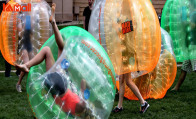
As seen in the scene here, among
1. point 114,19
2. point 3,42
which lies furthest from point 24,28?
point 114,19

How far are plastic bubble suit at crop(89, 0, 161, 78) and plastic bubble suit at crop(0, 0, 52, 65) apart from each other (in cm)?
164

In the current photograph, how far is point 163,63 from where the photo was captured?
627 centimetres

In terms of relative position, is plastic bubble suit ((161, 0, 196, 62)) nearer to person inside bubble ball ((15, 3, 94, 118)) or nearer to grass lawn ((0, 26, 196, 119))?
grass lawn ((0, 26, 196, 119))

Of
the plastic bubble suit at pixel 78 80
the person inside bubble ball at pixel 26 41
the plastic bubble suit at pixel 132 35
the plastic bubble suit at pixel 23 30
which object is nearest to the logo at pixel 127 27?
the plastic bubble suit at pixel 132 35

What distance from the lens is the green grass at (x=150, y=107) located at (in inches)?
202

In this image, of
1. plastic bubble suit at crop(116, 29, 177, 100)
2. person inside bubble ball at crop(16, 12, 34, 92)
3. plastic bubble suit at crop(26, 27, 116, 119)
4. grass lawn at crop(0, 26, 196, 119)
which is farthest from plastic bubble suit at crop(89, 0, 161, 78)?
person inside bubble ball at crop(16, 12, 34, 92)

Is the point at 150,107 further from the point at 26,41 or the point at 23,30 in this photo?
the point at 23,30

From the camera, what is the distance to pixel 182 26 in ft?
21.0

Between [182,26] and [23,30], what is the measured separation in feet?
9.73

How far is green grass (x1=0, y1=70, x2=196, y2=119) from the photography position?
513 centimetres

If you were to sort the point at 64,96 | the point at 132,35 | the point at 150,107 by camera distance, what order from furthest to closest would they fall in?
the point at 150,107 < the point at 132,35 < the point at 64,96

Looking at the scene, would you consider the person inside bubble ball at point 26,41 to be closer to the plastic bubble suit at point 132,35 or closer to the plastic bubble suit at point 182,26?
the plastic bubble suit at point 132,35

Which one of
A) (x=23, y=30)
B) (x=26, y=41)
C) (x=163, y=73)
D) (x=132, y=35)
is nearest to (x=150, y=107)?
(x=163, y=73)

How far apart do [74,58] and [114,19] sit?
1.62 meters
